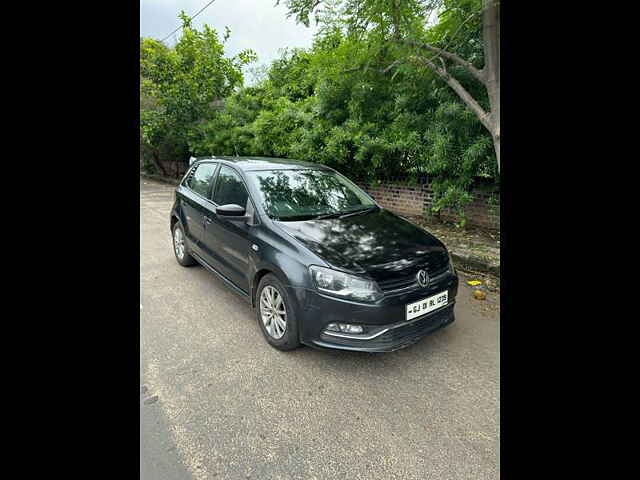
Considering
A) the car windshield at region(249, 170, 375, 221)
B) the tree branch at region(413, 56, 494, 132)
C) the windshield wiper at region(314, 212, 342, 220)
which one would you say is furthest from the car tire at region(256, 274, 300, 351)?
the tree branch at region(413, 56, 494, 132)

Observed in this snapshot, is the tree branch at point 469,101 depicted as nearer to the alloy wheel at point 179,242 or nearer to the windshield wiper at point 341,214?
the windshield wiper at point 341,214

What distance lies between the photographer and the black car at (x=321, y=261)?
8.41 feet

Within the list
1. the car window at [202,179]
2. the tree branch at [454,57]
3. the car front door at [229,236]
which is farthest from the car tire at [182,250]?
the tree branch at [454,57]

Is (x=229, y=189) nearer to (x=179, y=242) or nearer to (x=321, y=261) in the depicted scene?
(x=179, y=242)

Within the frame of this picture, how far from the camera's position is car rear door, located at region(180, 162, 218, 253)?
428cm

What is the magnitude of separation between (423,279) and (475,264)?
7.66 ft

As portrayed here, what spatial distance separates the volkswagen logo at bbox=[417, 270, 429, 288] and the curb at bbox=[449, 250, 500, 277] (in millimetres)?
2188

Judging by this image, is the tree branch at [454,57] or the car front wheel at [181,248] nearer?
the tree branch at [454,57]

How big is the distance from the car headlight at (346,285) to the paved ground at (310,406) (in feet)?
2.00
